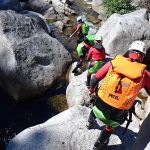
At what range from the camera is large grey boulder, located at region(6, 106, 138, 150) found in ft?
25.8

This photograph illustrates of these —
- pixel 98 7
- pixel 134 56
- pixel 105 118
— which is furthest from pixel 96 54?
pixel 98 7

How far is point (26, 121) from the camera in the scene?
35.1ft

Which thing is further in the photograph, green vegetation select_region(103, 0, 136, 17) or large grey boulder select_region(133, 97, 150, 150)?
green vegetation select_region(103, 0, 136, 17)

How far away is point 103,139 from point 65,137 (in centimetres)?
108

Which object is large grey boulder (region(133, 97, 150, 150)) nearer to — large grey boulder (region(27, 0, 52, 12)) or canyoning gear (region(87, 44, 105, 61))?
canyoning gear (region(87, 44, 105, 61))

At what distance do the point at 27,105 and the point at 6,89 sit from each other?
936mm

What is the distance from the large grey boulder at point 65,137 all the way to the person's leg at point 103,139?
1.12ft

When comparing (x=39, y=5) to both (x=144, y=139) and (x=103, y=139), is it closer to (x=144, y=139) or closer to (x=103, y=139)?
(x=103, y=139)

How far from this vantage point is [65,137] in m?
8.14

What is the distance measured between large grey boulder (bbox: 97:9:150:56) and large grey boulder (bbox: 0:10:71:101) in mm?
2265

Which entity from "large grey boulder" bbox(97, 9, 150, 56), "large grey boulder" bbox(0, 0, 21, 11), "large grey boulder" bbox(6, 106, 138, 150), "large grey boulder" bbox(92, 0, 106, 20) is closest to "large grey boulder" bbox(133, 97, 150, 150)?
"large grey boulder" bbox(6, 106, 138, 150)

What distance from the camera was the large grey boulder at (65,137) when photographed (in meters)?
7.86

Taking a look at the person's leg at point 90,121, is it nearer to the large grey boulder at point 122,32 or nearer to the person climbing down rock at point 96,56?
the person climbing down rock at point 96,56

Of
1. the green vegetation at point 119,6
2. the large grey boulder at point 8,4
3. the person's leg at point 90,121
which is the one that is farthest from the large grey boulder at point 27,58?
the green vegetation at point 119,6
